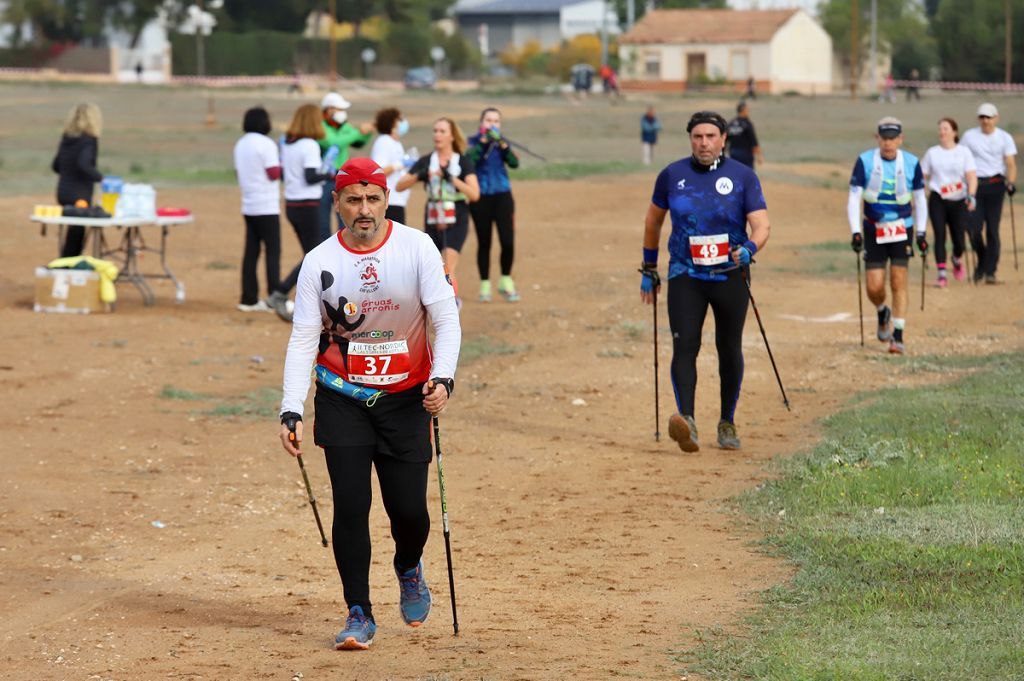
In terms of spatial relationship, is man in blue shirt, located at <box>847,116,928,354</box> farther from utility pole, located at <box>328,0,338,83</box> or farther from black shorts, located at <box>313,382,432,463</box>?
utility pole, located at <box>328,0,338,83</box>

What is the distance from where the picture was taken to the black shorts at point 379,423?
6602 mm

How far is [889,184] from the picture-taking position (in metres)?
13.7

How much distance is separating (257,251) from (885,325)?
628 centimetres

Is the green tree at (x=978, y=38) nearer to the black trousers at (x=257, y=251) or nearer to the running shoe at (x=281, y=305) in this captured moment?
the black trousers at (x=257, y=251)

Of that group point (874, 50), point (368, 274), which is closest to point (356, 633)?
point (368, 274)

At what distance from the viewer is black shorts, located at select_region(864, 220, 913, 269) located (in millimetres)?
13898

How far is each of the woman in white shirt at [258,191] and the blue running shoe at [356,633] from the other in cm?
957

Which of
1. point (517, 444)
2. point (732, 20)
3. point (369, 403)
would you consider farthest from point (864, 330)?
point (732, 20)

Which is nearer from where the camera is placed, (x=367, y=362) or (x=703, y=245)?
(x=367, y=362)

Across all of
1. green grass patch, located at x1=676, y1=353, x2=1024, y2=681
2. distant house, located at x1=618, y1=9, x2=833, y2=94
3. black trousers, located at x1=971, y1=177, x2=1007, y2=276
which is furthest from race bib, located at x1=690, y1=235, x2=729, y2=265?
distant house, located at x1=618, y1=9, x2=833, y2=94

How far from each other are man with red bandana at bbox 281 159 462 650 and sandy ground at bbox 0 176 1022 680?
542 mm

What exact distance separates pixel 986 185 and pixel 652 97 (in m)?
64.2

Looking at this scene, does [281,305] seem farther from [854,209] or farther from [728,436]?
[728,436]

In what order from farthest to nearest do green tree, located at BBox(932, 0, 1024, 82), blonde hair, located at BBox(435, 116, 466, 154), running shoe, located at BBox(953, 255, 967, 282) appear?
green tree, located at BBox(932, 0, 1024, 82), running shoe, located at BBox(953, 255, 967, 282), blonde hair, located at BBox(435, 116, 466, 154)
